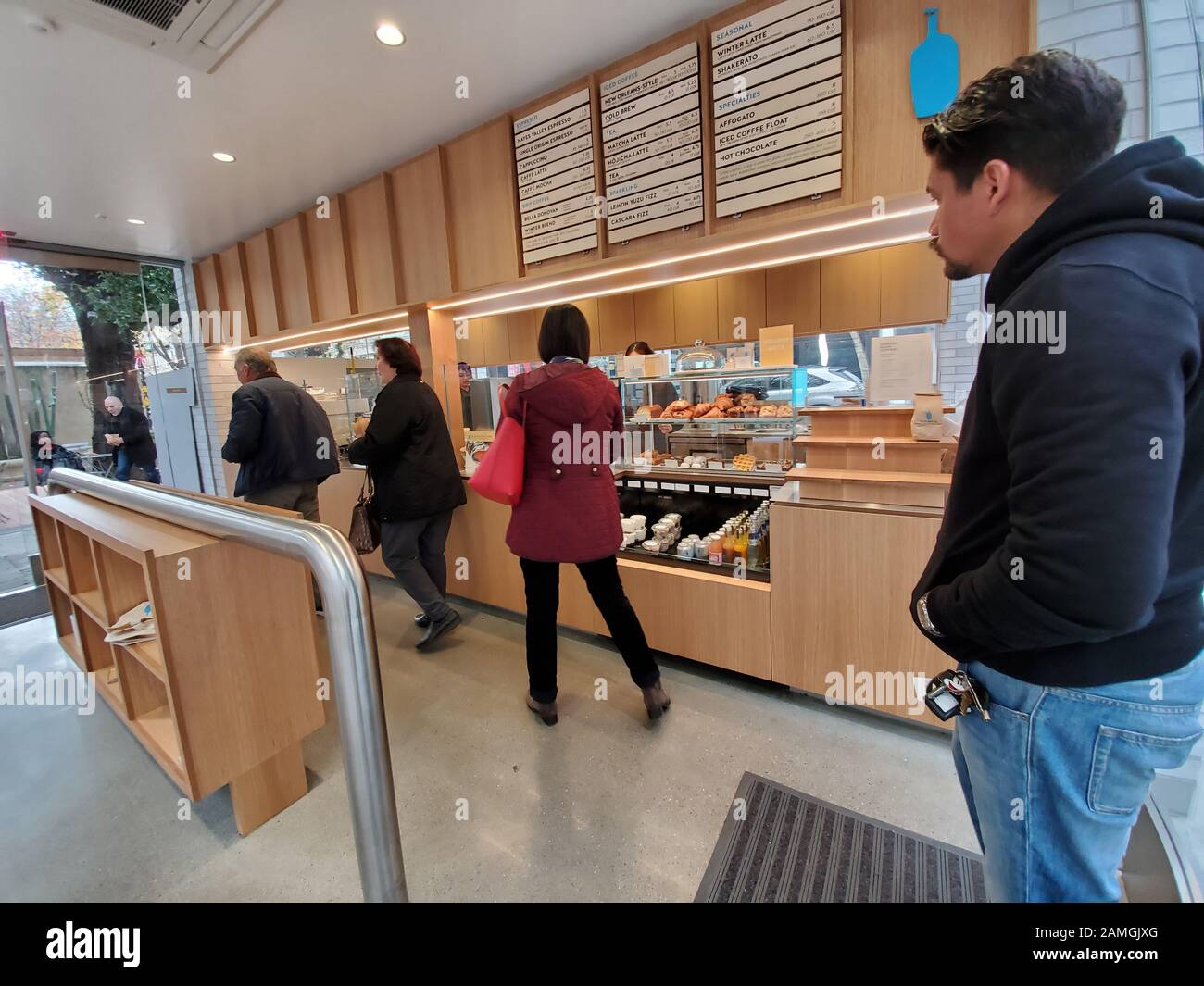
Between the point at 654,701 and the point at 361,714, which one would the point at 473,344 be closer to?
the point at 654,701

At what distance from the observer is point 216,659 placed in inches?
67.0

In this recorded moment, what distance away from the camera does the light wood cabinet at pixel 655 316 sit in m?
4.49

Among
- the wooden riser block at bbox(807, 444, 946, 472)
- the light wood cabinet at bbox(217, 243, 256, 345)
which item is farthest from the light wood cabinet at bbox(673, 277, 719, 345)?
the light wood cabinet at bbox(217, 243, 256, 345)

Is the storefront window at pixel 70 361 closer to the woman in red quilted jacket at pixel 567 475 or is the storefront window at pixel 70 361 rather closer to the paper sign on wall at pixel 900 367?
the woman in red quilted jacket at pixel 567 475

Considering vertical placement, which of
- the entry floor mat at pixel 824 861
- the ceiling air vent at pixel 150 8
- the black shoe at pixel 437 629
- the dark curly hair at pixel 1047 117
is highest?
the ceiling air vent at pixel 150 8

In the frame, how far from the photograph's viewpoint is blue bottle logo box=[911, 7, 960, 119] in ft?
5.42

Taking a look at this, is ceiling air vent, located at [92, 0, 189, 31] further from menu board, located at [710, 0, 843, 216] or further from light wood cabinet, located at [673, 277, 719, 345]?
light wood cabinet, located at [673, 277, 719, 345]

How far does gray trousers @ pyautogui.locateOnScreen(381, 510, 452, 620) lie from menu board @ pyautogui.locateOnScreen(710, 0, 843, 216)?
2.27 meters

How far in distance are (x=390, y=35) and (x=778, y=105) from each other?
1.61m

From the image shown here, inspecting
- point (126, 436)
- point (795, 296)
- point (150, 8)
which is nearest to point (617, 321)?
point (795, 296)

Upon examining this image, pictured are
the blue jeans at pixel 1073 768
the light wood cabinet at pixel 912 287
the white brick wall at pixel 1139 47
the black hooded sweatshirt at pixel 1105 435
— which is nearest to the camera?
the black hooded sweatshirt at pixel 1105 435

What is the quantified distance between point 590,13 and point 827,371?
3.27 m

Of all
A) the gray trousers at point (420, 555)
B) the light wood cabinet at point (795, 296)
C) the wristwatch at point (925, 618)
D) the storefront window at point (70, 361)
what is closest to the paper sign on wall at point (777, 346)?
the wristwatch at point (925, 618)

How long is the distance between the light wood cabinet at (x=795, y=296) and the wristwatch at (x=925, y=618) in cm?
355
